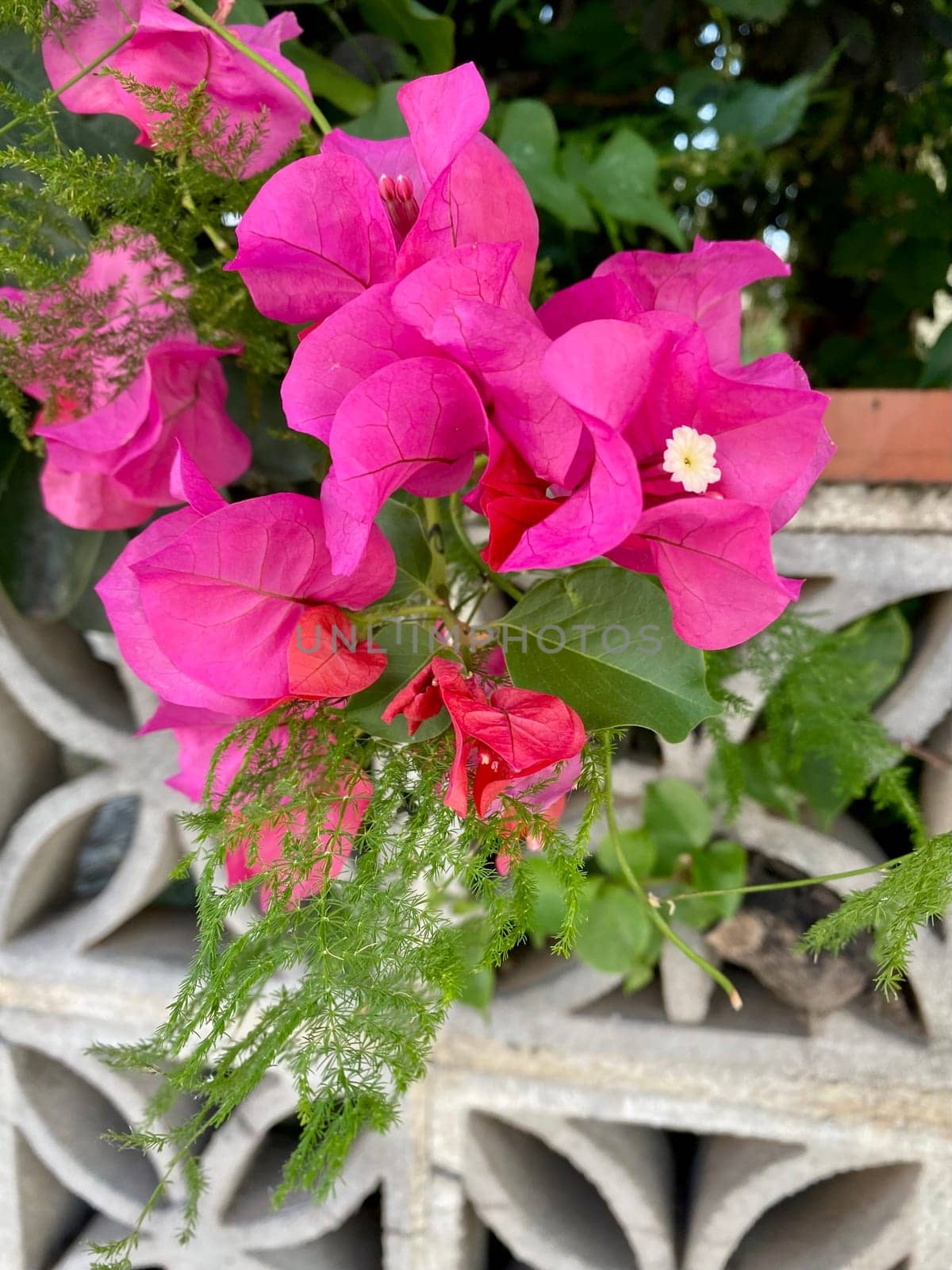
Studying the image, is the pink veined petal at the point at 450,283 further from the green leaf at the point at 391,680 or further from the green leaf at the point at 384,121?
the green leaf at the point at 384,121

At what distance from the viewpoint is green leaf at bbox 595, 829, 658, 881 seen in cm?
54

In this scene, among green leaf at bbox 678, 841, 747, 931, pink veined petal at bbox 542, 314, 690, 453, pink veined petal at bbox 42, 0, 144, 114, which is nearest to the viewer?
pink veined petal at bbox 542, 314, 690, 453

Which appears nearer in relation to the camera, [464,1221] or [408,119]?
[408,119]

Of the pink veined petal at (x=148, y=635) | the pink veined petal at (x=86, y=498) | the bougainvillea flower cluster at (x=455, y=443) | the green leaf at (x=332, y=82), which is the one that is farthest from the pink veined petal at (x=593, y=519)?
the green leaf at (x=332, y=82)

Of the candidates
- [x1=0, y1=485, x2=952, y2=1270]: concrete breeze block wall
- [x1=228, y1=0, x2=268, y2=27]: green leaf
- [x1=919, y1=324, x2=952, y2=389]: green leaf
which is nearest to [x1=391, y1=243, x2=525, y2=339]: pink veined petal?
[x1=228, y1=0, x2=268, y2=27]: green leaf

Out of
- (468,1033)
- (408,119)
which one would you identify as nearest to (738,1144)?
(468,1033)

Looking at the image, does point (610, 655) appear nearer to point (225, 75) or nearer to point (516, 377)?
point (516, 377)

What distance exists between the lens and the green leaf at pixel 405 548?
0.99 feet

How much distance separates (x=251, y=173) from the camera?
0.31m

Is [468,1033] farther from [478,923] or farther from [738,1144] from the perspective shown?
[738,1144]

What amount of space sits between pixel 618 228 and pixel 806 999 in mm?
535

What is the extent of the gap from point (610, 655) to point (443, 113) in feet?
0.53

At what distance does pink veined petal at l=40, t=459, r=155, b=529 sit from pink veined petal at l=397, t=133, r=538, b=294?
19 centimetres

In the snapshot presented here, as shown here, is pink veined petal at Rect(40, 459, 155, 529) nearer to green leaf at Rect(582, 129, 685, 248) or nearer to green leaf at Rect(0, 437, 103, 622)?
green leaf at Rect(0, 437, 103, 622)
